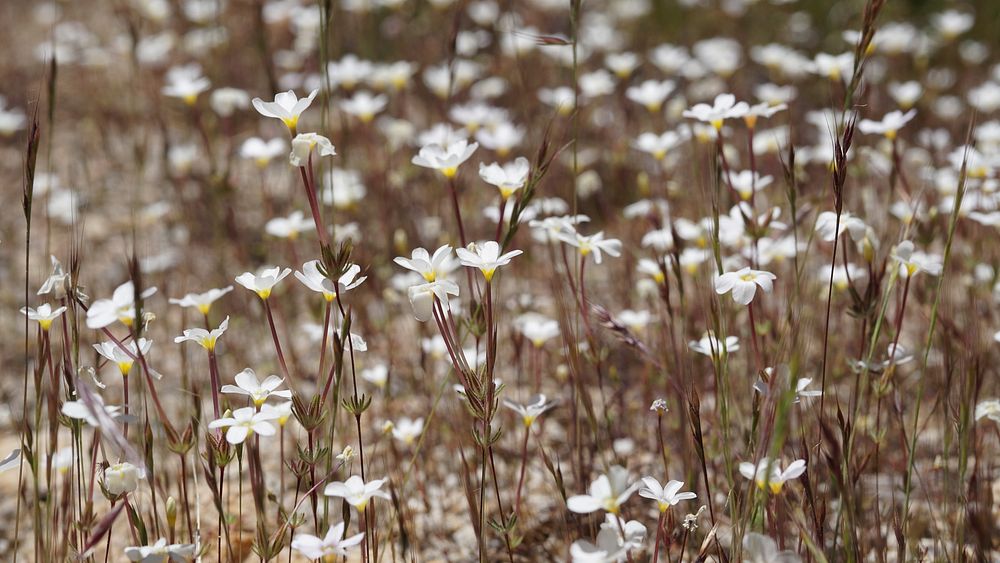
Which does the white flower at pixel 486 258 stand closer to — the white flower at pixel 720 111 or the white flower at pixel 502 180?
the white flower at pixel 502 180

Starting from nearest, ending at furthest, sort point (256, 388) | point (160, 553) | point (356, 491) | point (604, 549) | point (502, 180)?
1. point (604, 549)
2. point (160, 553)
3. point (356, 491)
4. point (256, 388)
5. point (502, 180)

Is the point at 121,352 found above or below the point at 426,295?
below

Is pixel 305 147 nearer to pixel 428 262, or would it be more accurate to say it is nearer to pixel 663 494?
pixel 428 262

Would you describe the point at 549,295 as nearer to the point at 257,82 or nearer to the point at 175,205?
the point at 175,205

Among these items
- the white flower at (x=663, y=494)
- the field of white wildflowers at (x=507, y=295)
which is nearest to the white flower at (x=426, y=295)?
the field of white wildflowers at (x=507, y=295)

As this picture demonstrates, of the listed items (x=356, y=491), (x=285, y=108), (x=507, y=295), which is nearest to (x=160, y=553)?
(x=356, y=491)

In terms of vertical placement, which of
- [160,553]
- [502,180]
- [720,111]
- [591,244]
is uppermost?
[720,111]

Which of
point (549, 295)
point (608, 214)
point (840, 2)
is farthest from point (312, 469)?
point (840, 2)
